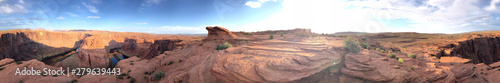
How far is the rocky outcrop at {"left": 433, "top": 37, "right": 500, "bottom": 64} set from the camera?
73.7 feet

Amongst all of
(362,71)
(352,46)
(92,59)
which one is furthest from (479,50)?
(92,59)

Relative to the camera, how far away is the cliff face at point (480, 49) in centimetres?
2286

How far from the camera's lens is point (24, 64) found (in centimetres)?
1538

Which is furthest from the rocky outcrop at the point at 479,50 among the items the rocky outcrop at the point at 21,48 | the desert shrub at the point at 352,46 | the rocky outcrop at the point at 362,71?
the rocky outcrop at the point at 21,48

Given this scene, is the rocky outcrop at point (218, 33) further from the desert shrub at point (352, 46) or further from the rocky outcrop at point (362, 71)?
the rocky outcrop at point (362, 71)

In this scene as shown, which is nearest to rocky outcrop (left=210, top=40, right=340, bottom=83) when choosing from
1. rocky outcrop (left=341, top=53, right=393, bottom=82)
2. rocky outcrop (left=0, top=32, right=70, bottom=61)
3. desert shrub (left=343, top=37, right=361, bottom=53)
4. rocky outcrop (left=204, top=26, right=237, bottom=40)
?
rocky outcrop (left=341, top=53, right=393, bottom=82)

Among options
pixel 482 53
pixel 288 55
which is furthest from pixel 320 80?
pixel 482 53

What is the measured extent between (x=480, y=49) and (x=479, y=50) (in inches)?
14.3

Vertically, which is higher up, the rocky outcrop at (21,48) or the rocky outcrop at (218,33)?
the rocky outcrop at (218,33)

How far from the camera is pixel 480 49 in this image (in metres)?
25.1

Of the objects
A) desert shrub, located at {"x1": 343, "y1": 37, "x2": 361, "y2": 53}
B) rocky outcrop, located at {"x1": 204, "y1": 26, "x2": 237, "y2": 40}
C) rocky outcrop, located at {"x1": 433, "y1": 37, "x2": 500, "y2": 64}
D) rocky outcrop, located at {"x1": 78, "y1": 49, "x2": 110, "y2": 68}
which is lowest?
rocky outcrop, located at {"x1": 78, "y1": 49, "x2": 110, "y2": 68}

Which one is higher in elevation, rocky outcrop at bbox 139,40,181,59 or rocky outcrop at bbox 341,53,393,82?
rocky outcrop at bbox 341,53,393,82

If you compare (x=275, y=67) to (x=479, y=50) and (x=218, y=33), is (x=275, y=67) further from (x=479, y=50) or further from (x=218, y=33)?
(x=479, y=50)

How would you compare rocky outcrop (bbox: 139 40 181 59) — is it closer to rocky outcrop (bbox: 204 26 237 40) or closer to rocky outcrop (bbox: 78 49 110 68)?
rocky outcrop (bbox: 78 49 110 68)
